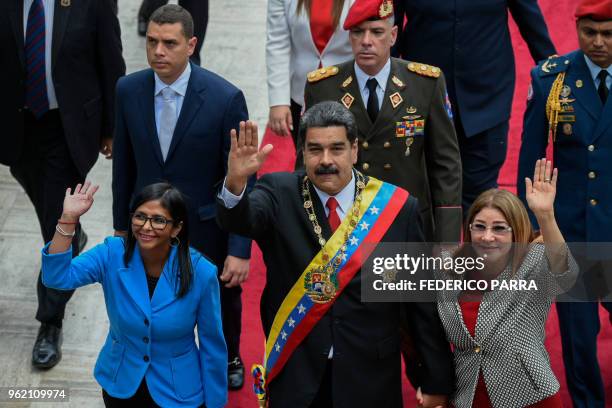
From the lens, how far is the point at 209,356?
5.19 meters

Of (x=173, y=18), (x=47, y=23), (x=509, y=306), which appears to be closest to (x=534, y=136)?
(x=509, y=306)

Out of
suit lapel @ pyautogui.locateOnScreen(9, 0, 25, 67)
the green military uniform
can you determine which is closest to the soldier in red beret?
the green military uniform

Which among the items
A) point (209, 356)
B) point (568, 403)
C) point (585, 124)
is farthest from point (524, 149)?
point (209, 356)

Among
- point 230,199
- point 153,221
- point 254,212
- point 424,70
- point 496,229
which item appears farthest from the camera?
point 424,70

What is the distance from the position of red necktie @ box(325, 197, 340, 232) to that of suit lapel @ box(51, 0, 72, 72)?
2.13 m

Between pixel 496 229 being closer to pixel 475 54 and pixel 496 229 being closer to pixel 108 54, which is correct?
pixel 475 54

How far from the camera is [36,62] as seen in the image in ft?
21.2

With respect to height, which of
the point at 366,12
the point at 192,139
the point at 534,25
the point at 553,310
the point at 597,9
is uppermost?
the point at 597,9

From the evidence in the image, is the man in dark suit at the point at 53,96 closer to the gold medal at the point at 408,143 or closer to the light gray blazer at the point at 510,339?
the gold medal at the point at 408,143

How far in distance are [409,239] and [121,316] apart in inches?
46.2

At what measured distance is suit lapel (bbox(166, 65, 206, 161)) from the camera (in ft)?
19.1

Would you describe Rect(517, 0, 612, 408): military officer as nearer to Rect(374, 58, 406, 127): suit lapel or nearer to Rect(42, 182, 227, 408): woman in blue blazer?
Rect(374, 58, 406, 127): suit lapel

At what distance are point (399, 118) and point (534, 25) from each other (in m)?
1.40

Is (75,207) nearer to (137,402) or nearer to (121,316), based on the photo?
(121,316)
